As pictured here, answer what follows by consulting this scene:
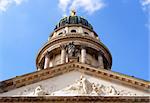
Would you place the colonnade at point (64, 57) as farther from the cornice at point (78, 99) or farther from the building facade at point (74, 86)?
the cornice at point (78, 99)

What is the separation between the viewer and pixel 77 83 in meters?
21.8

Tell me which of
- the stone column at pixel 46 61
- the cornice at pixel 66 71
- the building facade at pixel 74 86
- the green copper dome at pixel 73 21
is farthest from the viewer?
the green copper dome at pixel 73 21

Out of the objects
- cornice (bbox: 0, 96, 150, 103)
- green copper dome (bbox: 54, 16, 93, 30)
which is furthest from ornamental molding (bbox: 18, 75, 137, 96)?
green copper dome (bbox: 54, 16, 93, 30)

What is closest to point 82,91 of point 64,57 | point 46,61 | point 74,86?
point 74,86

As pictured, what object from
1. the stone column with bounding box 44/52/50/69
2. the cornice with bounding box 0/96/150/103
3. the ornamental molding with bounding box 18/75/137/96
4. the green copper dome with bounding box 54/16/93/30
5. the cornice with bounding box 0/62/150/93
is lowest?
the cornice with bounding box 0/96/150/103

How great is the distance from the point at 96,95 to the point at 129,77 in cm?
229

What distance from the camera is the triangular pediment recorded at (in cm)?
2133

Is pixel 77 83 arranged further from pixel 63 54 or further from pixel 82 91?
pixel 63 54

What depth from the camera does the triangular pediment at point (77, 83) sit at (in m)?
21.3

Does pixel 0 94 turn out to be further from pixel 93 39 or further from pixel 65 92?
pixel 93 39

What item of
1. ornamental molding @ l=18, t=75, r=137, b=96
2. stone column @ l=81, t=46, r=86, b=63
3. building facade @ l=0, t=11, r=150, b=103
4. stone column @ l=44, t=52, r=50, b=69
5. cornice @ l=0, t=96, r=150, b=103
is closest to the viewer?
cornice @ l=0, t=96, r=150, b=103

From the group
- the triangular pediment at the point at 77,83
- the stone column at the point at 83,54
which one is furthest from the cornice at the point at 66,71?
the stone column at the point at 83,54

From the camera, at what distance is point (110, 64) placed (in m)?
37.1

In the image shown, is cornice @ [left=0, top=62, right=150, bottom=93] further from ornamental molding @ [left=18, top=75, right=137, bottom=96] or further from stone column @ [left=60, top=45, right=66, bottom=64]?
stone column @ [left=60, top=45, right=66, bottom=64]
